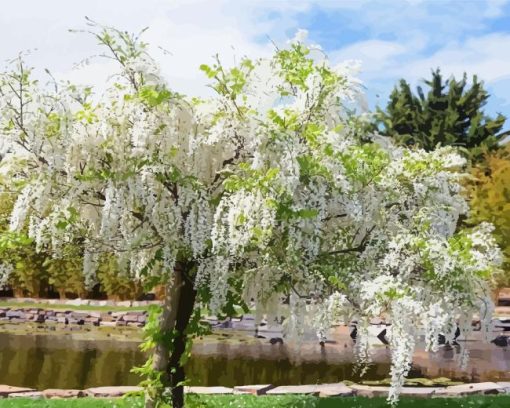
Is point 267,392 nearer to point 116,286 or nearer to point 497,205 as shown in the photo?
point 116,286

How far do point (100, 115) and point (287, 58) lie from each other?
2.18 metres

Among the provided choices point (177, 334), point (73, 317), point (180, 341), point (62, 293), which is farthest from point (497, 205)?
point (177, 334)

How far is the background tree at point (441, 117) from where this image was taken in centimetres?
4791

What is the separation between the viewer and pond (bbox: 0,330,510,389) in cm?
1792

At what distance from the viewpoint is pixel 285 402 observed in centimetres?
1252

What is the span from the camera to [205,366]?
1970cm

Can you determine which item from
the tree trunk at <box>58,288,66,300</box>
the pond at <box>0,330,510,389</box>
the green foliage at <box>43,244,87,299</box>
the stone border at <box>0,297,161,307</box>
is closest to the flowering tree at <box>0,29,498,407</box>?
the pond at <box>0,330,510,389</box>

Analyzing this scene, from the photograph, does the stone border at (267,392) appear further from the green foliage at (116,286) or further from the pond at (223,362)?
the green foliage at (116,286)

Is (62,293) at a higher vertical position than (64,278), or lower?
lower

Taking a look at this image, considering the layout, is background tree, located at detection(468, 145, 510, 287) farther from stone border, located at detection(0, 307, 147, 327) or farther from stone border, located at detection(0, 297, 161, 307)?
stone border, located at detection(0, 297, 161, 307)

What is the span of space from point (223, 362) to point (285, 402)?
816 centimetres

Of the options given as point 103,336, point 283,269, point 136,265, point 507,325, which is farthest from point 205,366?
point 507,325

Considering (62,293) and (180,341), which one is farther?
(62,293)

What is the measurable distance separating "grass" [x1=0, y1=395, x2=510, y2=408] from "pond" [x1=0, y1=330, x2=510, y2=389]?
2.91 metres
